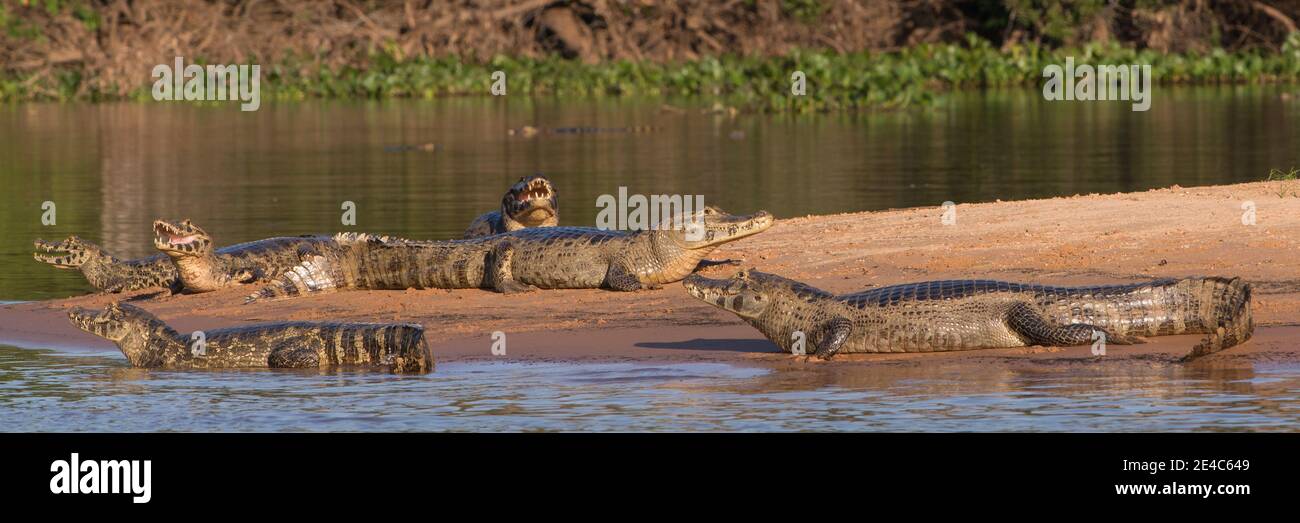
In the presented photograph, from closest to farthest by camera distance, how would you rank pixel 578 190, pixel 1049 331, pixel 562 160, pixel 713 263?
pixel 1049 331 → pixel 713 263 → pixel 578 190 → pixel 562 160

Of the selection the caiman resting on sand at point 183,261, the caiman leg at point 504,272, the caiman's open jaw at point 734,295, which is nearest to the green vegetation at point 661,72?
the caiman resting on sand at point 183,261

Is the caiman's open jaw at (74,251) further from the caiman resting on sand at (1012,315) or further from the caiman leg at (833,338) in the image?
the caiman leg at (833,338)

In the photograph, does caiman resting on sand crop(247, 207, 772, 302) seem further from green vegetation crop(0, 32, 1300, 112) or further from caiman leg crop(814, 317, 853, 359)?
green vegetation crop(0, 32, 1300, 112)

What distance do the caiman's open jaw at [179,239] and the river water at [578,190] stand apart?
154 cm

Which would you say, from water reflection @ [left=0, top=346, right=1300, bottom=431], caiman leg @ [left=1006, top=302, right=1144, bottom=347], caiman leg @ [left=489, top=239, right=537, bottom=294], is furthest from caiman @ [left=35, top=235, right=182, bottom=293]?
caiman leg @ [left=1006, top=302, right=1144, bottom=347]

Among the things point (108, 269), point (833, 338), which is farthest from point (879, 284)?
point (108, 269)

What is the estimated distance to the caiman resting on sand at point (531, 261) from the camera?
1287 centimetres

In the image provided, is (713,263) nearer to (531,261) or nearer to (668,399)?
(531,261)

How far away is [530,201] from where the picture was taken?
1562cm

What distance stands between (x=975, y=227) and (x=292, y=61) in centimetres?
3356

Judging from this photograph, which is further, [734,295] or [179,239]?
[179,239]

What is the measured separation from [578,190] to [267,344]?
11.5 meters

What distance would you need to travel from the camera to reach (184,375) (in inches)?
407
